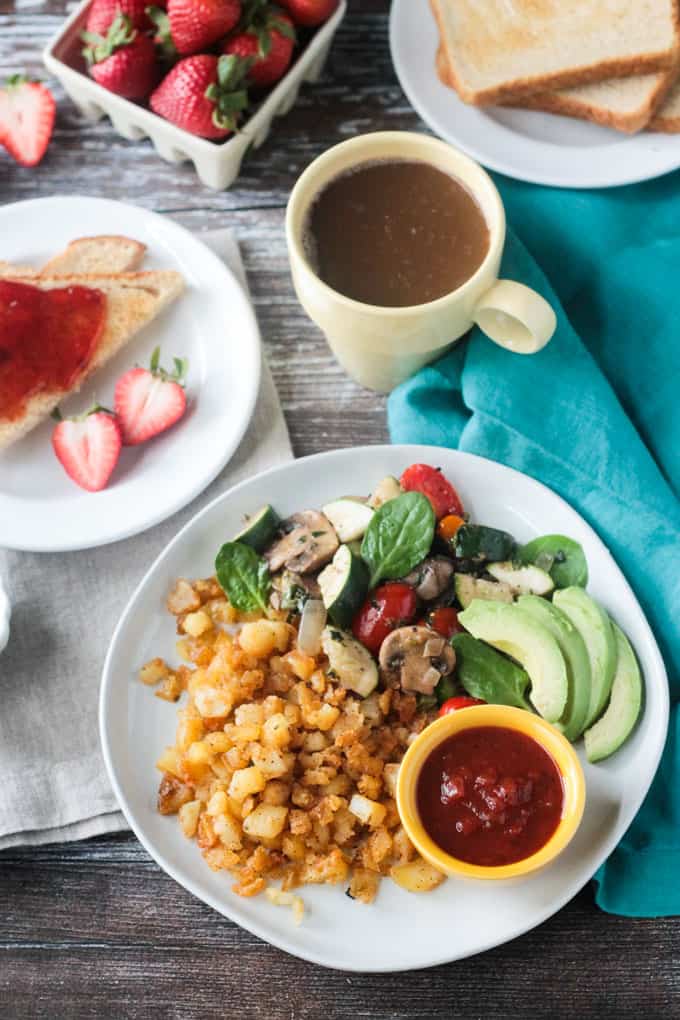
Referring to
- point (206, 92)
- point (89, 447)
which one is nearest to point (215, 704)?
point (89, 447)

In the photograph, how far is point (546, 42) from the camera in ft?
9.09

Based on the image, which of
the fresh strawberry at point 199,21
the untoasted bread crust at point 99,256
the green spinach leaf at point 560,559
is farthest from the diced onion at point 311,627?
the fresh strawberry at point 199,21

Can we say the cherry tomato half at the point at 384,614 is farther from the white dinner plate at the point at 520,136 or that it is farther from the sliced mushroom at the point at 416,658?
the white dinner plate at the point at 520,136

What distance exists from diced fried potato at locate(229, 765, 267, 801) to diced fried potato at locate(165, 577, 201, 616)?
0.39 meters

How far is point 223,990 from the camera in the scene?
2.40 m

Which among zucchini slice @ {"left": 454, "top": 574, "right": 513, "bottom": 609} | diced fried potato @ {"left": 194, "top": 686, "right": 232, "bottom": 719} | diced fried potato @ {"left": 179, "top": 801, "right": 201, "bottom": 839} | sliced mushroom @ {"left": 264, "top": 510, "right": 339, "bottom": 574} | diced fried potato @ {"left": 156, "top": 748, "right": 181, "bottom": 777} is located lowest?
diced fried potato @ {"left": 179, "top": 801, "right": 201, "bottom": 839}

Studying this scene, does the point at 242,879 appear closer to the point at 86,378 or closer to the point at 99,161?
the point at 86,378

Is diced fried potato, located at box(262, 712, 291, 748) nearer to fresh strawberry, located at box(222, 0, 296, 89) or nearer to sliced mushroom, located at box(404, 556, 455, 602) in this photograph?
sliced mushroom, located at box(404, 556, 455, 602)

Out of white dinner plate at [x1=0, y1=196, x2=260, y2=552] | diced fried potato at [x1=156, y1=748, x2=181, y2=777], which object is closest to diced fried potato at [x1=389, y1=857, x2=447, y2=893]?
diced fried potato at [x1=156, y1=748, x2=181, y2=777]

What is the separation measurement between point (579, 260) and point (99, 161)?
130 cm

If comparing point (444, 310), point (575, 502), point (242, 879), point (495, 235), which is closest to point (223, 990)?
point (242, 879)

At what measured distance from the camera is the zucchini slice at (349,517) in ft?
8.05

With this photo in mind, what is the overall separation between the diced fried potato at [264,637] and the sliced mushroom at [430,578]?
0.28 meters

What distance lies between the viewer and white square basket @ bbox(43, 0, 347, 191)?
2818mm
